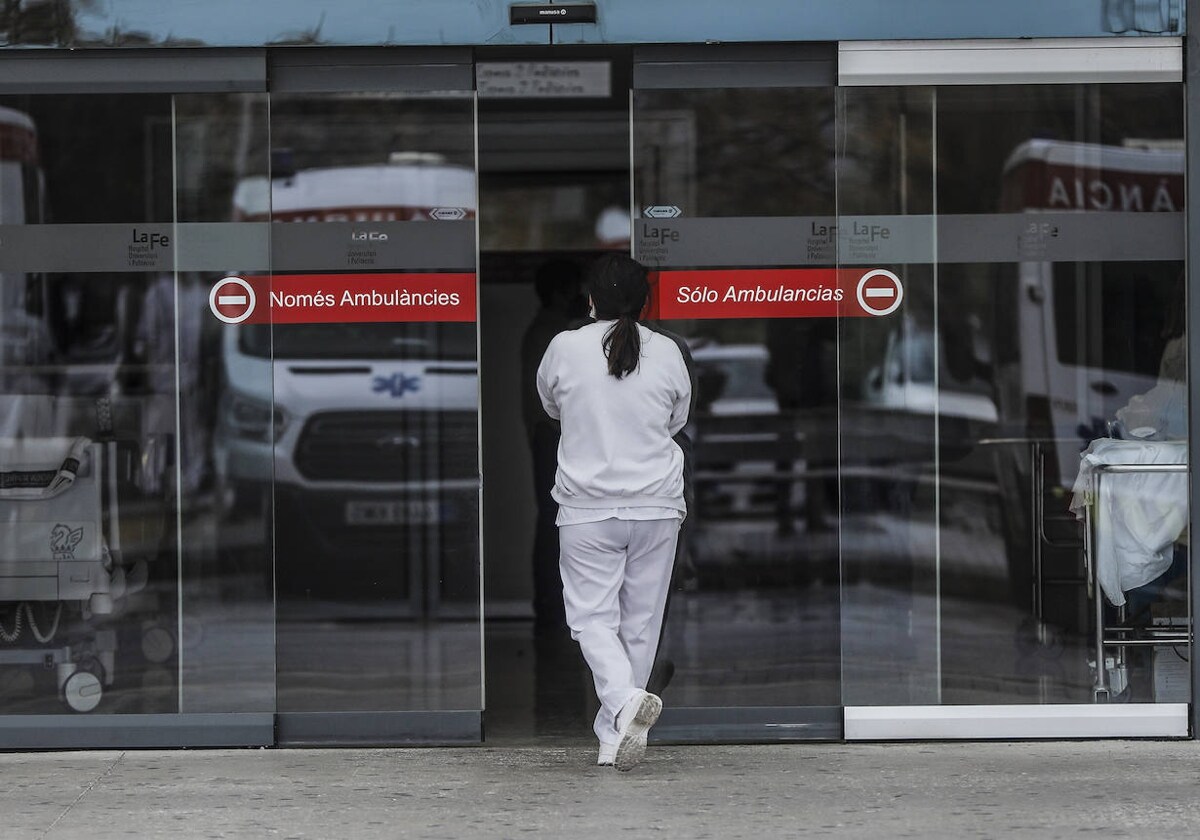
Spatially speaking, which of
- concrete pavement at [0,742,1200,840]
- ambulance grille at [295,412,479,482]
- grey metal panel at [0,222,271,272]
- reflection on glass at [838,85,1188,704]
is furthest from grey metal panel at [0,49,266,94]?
concrete pavement at [0,742,1200,840]

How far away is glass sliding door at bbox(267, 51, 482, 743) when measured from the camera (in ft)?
23.8

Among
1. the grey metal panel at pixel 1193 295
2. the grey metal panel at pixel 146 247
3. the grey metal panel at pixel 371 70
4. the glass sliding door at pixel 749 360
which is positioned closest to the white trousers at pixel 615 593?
the glass sliding door at pixel 749 360

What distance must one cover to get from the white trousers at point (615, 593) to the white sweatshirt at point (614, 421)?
108mm

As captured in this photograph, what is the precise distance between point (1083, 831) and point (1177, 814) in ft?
1.36

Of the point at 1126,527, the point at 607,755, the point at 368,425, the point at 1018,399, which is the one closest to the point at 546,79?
the point at 368,425

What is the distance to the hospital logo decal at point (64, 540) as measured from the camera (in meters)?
7.44

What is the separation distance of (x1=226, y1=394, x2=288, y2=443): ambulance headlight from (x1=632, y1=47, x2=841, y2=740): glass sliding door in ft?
5.01

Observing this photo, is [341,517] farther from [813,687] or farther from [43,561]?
[813,687]

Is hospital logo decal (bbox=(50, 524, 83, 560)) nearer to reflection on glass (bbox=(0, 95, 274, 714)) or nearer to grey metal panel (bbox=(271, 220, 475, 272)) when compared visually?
reflection on glass (bbox=(0, 95, 274, 714))

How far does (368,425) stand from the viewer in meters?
7.42

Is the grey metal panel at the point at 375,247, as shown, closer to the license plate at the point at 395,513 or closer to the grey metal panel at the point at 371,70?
the grey metal panel at the point at 371,70

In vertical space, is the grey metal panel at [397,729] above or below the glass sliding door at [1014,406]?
below

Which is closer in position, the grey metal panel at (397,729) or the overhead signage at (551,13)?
the overhead signage at (551,13)

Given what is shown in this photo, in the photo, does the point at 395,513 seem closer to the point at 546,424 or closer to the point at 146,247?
the point at 146,247
